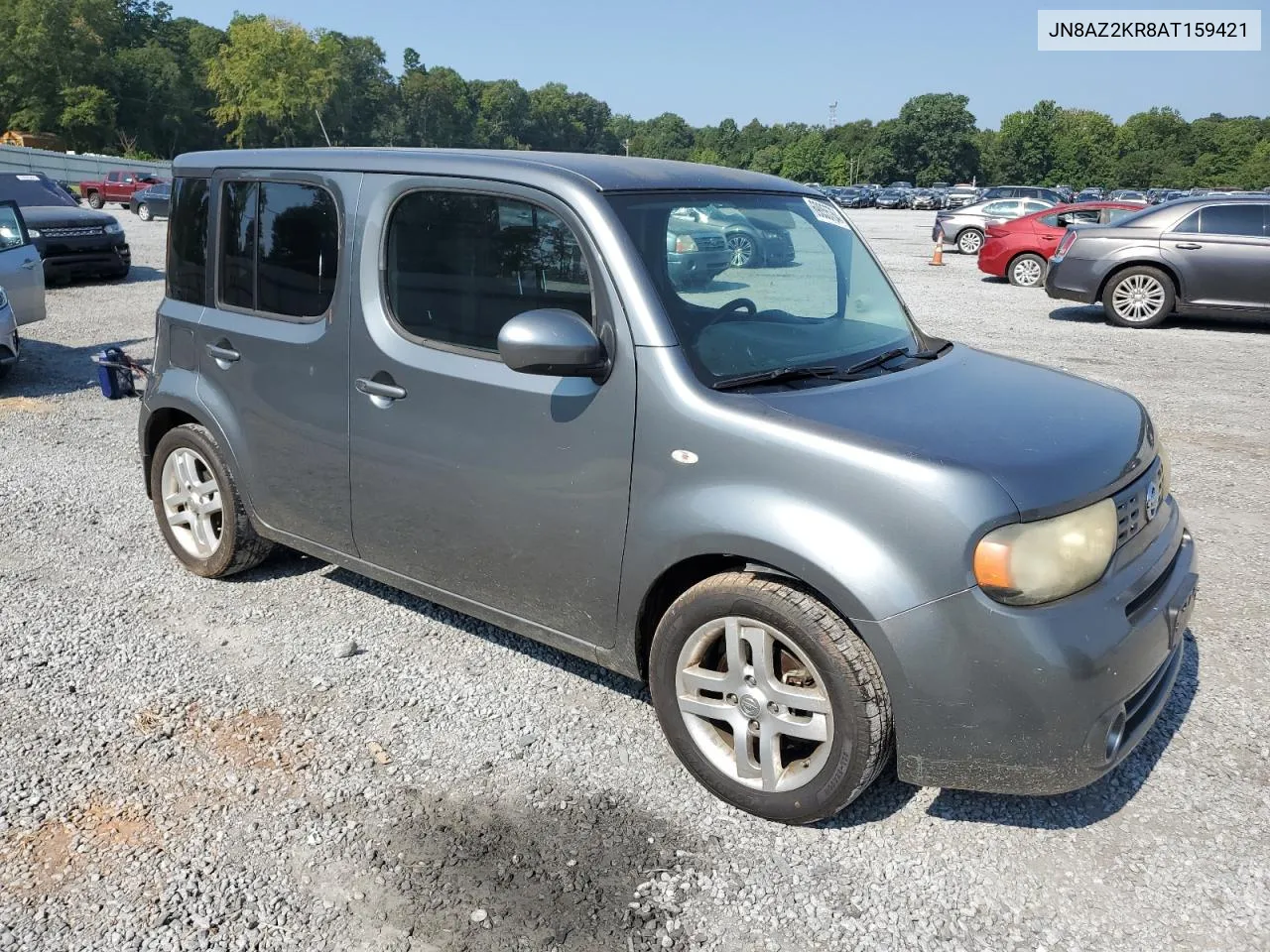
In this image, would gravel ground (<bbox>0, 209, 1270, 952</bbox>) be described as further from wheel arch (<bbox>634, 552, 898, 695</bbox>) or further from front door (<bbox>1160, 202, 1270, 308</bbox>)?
front door (<bbox>1160, 202, 1270, 308</bbox>)

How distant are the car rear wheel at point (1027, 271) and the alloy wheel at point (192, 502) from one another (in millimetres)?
16629

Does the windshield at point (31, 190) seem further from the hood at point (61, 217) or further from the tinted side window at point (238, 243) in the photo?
the tinted side window at point (238, 243)

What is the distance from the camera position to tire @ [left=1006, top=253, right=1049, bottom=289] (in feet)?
59.6

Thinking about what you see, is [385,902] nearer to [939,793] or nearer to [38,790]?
[38,790]

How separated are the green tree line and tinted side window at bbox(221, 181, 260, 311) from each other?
64539 millimetres

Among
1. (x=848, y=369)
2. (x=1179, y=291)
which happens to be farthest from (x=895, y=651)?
(x=1179, y=291)

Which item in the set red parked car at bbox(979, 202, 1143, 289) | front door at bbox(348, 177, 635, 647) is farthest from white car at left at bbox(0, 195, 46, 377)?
red parked car at bbox(979, 202, 1143, 289)

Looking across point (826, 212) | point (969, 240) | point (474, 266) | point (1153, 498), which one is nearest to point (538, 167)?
point (474, 266)

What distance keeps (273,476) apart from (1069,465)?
10.1 feet

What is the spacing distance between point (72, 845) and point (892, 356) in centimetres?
303

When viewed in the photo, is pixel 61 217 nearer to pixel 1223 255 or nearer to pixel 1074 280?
pixel 1074 280

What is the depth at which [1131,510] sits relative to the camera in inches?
115

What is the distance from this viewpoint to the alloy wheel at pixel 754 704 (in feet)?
9.37

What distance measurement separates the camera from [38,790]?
10.4 feet
